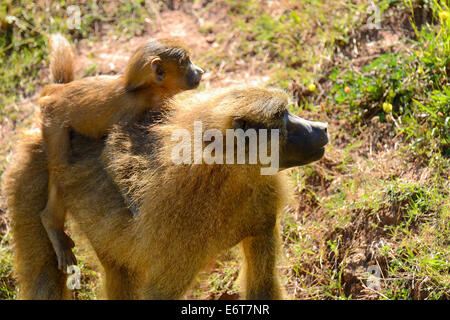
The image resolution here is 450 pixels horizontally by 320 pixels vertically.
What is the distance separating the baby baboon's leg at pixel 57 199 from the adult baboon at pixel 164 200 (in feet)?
0.23

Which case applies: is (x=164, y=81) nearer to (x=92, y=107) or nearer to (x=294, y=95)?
(x=92, y=107)

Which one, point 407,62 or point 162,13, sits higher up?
point 162,13

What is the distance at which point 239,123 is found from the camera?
3.95 m

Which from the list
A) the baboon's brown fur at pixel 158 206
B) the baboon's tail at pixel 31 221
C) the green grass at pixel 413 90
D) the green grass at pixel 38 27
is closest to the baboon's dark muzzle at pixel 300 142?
the baboon's brown fur at pixel 158 206

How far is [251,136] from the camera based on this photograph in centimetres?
394

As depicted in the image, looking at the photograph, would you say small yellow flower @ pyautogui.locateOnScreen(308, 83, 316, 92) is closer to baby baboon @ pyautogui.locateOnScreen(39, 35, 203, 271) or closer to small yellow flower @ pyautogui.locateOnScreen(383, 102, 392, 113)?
small yellow flower @ pyautogui.locateOnScreen(383, 102, 392, 113)

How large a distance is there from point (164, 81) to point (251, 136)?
1.08m

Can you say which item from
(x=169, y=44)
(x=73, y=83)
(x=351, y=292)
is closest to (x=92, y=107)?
(x=73, y=83)

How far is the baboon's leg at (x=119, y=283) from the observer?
500 centimetres

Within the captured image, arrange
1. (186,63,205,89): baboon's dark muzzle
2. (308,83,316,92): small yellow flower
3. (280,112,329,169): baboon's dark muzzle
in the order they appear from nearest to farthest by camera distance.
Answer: (280,112,329,169): baboon's dark muzzle
(186,63,205,89): baboon's dark muzzle
(308,83,316,92): small yellow flower

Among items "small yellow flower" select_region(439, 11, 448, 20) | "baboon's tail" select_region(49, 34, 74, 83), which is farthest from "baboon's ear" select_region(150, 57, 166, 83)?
"small yellow flower" select_region(439, 11, 448, 20)

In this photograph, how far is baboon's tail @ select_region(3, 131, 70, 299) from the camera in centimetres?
498

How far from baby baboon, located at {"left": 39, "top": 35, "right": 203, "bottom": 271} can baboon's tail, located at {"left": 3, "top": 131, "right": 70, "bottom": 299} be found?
112mm

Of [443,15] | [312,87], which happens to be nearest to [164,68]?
[312,87]
